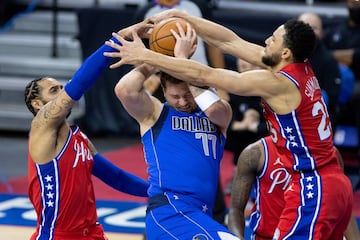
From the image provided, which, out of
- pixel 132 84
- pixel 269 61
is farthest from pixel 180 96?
pixel 269 61

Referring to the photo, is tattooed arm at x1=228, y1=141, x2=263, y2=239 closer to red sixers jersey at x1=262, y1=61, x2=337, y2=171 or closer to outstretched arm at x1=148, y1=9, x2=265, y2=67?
red sixers jersey at x1=262, y1=61, x2=337, y2=171

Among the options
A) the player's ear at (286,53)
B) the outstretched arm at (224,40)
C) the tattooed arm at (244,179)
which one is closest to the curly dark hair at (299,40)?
the player's ear at (286,53)

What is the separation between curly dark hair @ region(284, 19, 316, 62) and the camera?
18.6 ft

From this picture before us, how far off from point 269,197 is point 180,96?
0.91 m

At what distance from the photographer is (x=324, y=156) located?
5.71 meters

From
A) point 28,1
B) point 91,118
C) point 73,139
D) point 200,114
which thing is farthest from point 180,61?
point 28,1

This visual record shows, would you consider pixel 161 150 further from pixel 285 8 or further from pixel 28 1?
pixel 28 1

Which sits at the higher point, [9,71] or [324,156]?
[324,156]

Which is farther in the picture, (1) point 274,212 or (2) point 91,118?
(2) point 91,118

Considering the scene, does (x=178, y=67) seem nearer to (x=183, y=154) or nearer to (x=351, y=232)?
(x=183, y=154)

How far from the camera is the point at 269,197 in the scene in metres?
6.06

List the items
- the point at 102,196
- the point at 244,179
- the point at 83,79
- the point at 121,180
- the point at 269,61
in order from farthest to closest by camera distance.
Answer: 1. the point at 102,196
2. the point at 121,180
3. the point at 244,179
4. the point at 269,61
5. the point at 83,79

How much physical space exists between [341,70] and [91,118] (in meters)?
3.87

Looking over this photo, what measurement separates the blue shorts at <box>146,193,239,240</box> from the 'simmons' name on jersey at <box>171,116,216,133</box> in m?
0.42
